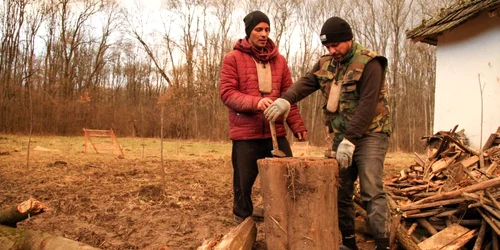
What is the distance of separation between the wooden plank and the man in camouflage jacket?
31.5 inches

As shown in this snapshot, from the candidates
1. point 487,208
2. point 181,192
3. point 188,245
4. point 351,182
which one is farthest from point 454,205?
point 181,192

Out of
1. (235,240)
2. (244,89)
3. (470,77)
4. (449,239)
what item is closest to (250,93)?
(244,89)

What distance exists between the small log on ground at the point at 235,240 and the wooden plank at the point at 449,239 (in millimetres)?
1602

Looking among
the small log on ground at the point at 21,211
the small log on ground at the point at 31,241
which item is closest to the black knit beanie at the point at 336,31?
the small log on ground at the point at 31,241

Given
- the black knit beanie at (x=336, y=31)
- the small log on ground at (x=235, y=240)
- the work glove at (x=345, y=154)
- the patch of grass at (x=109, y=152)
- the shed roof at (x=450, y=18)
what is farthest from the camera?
the patch of grass at (x=109, y=152)

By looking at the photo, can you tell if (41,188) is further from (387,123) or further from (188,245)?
(387,123)

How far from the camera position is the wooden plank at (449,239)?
359cm

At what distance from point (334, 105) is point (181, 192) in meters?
3.63

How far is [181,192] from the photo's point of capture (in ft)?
20.4

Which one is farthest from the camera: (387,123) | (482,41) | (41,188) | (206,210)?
(482,41)

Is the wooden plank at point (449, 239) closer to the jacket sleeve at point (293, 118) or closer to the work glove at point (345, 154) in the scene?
the work glove at point (345, 154)

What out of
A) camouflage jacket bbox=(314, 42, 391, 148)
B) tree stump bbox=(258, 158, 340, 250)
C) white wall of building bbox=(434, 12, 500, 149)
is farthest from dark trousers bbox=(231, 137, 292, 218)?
white wall of building bbox=(434, 12, 500, 149)

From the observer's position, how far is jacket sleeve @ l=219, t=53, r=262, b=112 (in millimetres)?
3393

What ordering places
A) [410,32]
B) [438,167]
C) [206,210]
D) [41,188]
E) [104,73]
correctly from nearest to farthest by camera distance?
[206,210] → [438,167] → [41,188] → [410,32] → [104,73]
